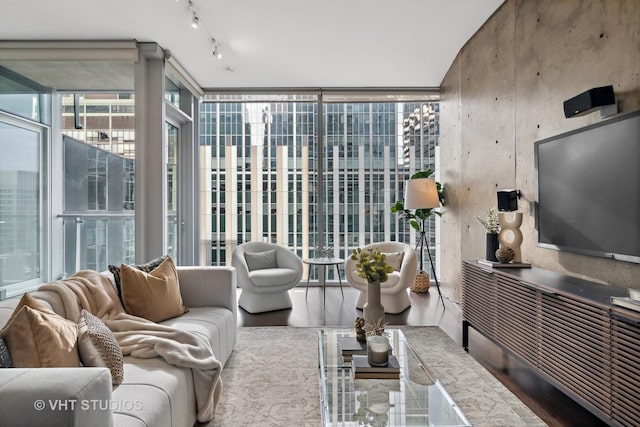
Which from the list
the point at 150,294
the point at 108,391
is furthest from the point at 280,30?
the point at 108,391

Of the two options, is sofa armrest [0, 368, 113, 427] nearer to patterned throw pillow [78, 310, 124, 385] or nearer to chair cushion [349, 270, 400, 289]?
patterned throw pillow [78, 310, 124, 385]

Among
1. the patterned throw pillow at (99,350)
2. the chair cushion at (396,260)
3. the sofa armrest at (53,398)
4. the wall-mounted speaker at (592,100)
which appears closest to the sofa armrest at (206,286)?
the patterned throw pillow at (99,350)

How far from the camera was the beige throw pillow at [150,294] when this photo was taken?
2.53 m

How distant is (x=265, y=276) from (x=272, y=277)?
0.25ft

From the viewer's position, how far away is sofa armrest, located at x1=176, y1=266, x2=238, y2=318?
3.03 m

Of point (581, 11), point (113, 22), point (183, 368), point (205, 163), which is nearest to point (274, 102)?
point (205, 163)

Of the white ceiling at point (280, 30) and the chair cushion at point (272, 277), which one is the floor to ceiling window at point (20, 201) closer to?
the white ceiling at point (280, 30)

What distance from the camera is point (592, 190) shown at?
2412 mm

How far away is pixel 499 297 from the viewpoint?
284 centimetres

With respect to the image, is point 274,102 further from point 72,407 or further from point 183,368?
point 72,407

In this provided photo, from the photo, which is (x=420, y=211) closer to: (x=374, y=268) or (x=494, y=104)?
(x=494, y=104)

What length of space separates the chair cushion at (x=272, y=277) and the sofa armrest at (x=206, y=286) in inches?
45.8

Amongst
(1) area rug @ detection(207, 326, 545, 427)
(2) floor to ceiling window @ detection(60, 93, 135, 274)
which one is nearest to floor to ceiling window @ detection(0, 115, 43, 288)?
(2) floor to ceiling window @ detection(60, 93, 135, 274)

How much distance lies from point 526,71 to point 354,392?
2.86m
